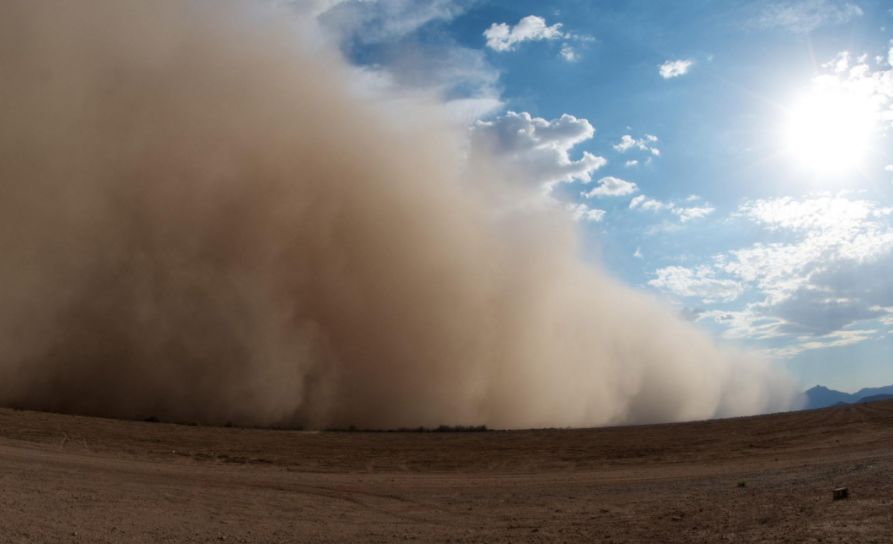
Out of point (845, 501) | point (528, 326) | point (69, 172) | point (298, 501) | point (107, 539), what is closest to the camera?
point (107, 539)

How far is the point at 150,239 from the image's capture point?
3309 cm

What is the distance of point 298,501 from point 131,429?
11756mm

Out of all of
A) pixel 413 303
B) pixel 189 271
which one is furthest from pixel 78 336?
pixel 413 303

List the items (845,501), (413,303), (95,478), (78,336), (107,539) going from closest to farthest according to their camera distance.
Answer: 1. (107,539)
2. (845,501)
3. (95,478)
4. (78,336)
5. (413,303)

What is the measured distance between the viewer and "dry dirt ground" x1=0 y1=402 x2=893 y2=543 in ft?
28.4

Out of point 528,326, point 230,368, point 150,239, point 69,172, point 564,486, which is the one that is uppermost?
point 69,172

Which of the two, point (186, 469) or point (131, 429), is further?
point (131, 429)

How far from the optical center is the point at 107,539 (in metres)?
7.86

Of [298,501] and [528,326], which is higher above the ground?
[528,326]

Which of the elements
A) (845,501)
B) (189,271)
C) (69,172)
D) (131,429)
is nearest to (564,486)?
(845,501)

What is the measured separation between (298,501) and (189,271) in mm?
23703

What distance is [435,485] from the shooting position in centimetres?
1371

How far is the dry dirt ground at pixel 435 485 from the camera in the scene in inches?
341

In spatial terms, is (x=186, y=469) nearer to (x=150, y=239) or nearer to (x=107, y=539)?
(x=107, y=539)
